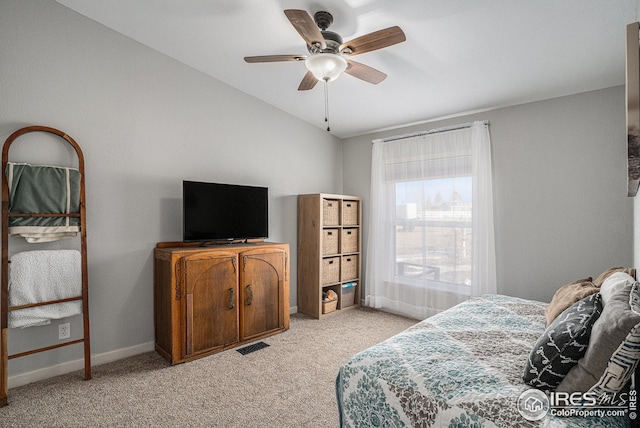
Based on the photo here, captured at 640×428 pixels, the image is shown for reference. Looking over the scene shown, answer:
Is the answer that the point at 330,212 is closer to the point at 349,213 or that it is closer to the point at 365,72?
the point at 349,213

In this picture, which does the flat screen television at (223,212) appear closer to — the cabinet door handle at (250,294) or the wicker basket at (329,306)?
the cabinet door handle at (250,294)

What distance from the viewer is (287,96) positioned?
12.3ft

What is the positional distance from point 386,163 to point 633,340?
348 centimetres

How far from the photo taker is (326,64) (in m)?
2.12

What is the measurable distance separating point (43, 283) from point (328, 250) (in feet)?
9.17

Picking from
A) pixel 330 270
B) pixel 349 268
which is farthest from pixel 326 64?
pixel 349 268

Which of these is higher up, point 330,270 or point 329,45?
point 329,45

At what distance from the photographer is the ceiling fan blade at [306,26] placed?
174cm

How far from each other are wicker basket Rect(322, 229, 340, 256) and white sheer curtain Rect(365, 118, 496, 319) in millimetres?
540

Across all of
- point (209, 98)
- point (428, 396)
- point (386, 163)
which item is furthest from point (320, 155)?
point (428, 396)

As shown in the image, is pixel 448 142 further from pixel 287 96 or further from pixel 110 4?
pixel 110 4

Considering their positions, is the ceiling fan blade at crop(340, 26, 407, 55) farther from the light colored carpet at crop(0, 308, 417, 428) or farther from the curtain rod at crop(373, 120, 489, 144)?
the light colored carpet at crop(0, 308, 417, 428)

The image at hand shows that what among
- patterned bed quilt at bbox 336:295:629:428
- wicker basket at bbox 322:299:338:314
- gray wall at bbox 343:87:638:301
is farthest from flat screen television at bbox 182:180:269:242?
gray wall at bbox 343:87:638:301

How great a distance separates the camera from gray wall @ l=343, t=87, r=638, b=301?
2.79 meters
